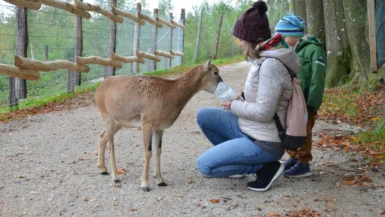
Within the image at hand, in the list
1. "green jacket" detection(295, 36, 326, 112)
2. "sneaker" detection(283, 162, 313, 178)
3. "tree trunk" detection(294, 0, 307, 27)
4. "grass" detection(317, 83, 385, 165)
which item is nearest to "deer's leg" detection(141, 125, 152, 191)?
"sneaker" detection(283, 162, 313, 178)

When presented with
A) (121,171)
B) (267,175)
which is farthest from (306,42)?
(121,171)

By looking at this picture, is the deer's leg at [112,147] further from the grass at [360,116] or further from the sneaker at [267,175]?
the grass at [360,116]

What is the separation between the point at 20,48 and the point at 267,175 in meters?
6.30

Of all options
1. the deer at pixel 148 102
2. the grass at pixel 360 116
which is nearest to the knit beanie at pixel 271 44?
the deer at pixel 148 102

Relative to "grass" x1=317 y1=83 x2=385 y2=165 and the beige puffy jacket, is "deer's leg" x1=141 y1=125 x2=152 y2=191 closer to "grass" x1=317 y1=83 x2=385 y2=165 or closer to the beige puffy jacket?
the beige puffy jacket

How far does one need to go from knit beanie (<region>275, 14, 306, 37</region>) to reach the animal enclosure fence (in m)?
5.23

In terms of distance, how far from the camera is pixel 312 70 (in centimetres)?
524

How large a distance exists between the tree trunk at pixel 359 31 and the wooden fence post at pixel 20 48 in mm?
6778

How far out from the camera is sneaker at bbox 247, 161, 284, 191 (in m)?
5.07

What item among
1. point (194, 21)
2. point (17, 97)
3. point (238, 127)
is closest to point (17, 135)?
point (17, 97)

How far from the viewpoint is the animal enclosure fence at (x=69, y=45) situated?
938 centimetres

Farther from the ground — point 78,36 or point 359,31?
point 359,31

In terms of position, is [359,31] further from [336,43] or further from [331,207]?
[331,207]

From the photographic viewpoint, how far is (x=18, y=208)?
478cm
